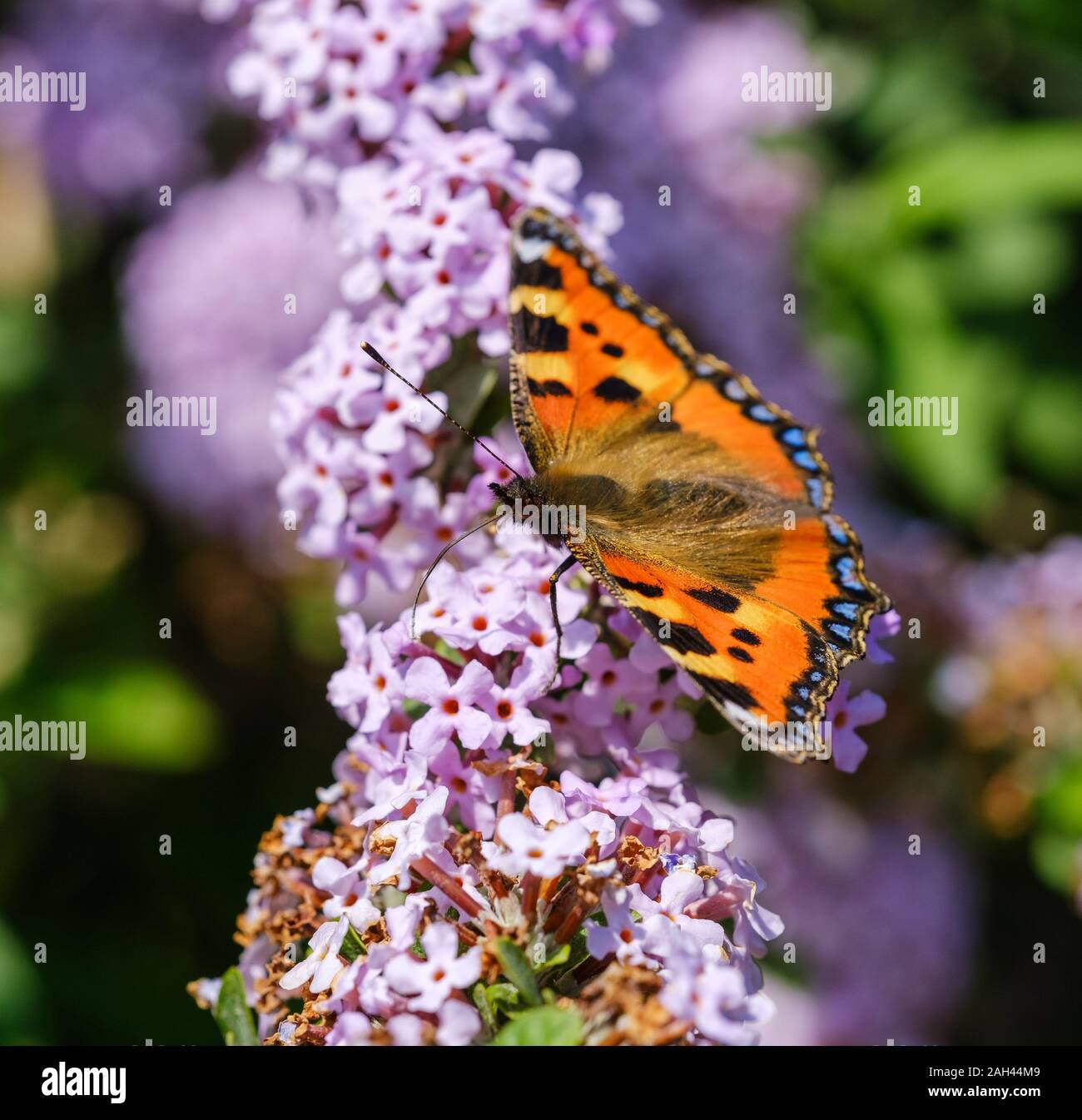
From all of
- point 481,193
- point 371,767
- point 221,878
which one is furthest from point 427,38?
point 221,878

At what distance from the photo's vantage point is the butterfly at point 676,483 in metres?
2.45

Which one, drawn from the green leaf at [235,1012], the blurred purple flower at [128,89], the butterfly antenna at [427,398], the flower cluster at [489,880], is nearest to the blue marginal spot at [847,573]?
the flower cluster at [489,880]

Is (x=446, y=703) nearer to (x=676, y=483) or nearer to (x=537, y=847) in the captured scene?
(x=537, y=847)

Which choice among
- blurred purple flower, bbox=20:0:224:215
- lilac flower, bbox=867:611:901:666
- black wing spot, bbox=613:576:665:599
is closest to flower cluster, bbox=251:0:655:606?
black wing spot, bbox=613:576:665:599

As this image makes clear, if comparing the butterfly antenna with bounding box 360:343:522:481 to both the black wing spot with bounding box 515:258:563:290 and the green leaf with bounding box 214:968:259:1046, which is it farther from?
the green leaf with bounding box 214:968:259:1046

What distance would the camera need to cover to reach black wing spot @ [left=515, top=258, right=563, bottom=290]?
2732 millimetres

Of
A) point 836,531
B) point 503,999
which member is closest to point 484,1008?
point 503,999

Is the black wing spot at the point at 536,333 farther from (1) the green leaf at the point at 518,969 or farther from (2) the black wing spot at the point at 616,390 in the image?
(1) the green leaf at the point at 518,969

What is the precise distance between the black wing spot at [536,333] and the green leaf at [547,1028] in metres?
1.37

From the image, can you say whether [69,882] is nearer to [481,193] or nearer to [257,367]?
[257,367]

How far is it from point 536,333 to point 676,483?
46 cm

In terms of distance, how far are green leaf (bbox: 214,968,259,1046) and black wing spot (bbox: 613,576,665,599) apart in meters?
1.07

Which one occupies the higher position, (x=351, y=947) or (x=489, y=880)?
(x=489, y=880)

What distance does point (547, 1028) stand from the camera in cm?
193
